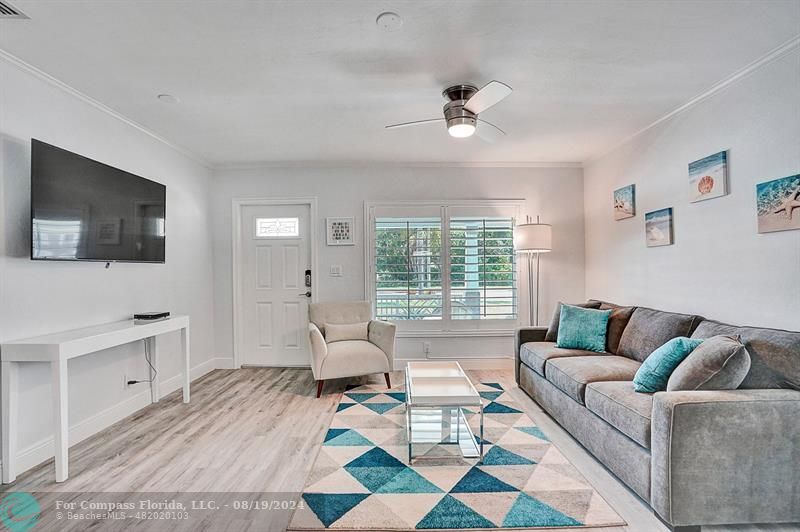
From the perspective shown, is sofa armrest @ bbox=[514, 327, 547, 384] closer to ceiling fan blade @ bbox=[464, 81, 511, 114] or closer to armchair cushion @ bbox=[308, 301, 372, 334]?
armchair cushion @ bbox=[308, 301, 372, 334]

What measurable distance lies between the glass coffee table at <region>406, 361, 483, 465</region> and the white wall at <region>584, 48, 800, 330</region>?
1.90 m

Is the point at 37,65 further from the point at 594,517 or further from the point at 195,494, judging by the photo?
the point at 594,517

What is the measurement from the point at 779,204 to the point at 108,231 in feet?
14.8

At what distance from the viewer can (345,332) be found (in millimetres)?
4105

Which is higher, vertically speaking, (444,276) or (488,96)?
(488,96)

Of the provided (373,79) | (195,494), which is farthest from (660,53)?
(195,494)

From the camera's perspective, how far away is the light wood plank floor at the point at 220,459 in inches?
73.8

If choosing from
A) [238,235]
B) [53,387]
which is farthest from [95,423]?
[238,235]

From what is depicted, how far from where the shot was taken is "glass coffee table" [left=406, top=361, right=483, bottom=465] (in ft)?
7.57

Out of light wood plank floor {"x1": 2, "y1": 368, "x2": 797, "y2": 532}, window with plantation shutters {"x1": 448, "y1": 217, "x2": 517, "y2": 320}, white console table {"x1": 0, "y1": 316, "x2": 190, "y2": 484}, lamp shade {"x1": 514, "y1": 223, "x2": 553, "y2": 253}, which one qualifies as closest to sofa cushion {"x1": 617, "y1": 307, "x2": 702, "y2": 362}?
light wood plank floor {"x1": 2, "y1": 368, "x2": 797, "y2": 532}

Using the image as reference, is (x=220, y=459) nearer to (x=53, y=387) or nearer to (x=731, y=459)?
(x=53, y=387)

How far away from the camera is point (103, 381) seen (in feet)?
9.72

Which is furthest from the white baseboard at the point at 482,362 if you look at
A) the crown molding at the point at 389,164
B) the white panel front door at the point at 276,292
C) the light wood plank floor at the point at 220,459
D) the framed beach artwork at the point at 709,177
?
the framed beach artwork at the point at 709,177

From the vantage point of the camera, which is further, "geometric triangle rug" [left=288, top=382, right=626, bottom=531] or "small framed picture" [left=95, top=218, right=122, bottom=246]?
"small framed picture" [left=95, top=218, right=122, bottom=246]
